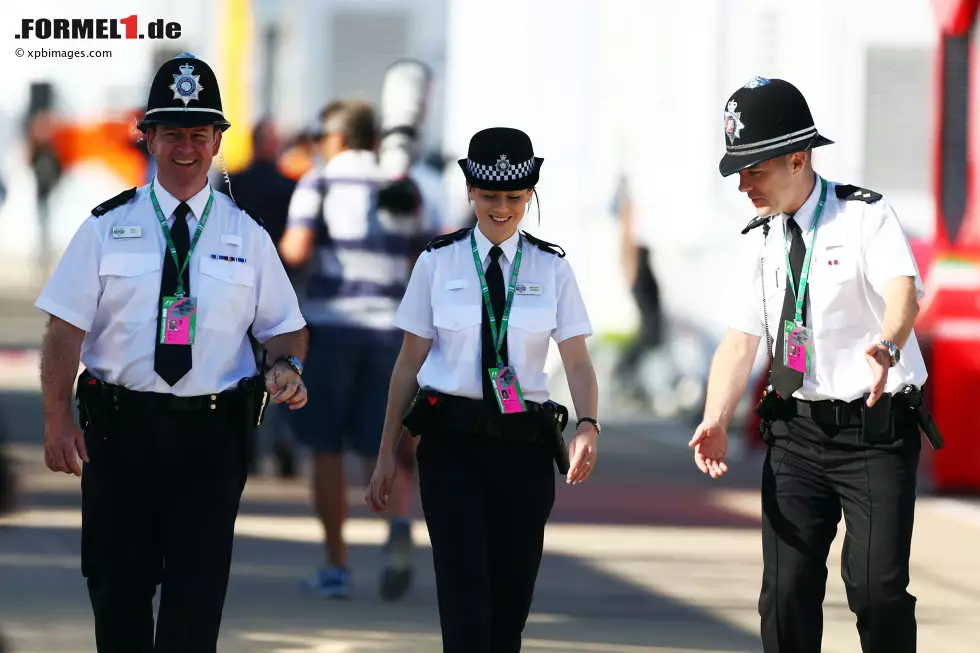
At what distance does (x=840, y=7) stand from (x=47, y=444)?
14.9 metres

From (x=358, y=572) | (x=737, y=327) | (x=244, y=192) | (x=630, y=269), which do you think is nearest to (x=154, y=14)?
(x=630, y=269)

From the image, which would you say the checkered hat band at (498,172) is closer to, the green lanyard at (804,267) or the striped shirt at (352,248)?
the green lanyard at (804,267)

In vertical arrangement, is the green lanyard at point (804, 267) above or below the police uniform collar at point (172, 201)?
below

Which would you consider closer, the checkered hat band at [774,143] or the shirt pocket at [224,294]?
the shirt pocket at [224,294]

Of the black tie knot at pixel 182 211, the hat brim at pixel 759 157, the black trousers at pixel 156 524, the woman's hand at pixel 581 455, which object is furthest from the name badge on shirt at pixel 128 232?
the hat brim at pixel 759 157

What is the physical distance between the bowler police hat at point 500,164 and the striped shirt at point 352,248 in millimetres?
2691

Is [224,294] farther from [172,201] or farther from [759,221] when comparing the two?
[759,221]

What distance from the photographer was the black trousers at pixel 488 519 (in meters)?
5.28

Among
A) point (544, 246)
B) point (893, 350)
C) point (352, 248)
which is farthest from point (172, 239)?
point (352, 248)

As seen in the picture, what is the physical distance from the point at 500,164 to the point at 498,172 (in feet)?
0.08

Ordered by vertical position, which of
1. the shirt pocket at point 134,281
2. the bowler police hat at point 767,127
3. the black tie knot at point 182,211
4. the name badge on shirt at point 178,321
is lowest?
the name badge on shirt at point 178,321

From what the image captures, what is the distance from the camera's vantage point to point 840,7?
18.8m

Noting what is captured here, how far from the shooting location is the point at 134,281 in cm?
511

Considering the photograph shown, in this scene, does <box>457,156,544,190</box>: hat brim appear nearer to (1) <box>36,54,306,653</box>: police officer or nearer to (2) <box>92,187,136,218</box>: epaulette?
(1) <box>36,54,306,653</box>: police officer
